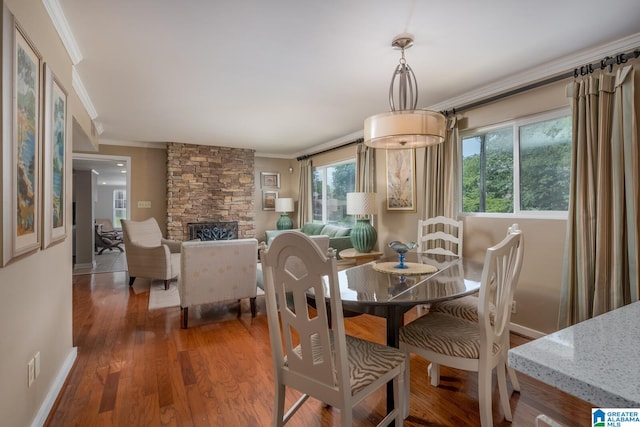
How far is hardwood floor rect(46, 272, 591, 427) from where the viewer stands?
1.75m

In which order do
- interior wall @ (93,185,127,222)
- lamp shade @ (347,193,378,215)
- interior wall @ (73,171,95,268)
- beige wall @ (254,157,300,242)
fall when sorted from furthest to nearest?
interior wall @ (93,185,127,222)
beige wall @ (254,157,300,242)
interior wall @ (73,171,95,268)
lamp shade @ (347,193,378,215)

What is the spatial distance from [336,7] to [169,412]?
2.50 metres

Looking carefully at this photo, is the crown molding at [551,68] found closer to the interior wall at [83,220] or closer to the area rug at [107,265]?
the area rug at [107,265]

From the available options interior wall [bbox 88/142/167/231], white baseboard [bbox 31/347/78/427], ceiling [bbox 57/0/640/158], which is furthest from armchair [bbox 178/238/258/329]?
interior wall [bbox 88/142/167/231]

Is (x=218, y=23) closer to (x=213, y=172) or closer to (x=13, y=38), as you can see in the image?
(x=13, y=38)

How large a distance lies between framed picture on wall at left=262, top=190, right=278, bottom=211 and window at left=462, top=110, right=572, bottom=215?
14.6ft

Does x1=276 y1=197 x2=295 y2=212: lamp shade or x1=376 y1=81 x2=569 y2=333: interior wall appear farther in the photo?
x1=276 y1=197 x2=295 y2=212: lamp shade

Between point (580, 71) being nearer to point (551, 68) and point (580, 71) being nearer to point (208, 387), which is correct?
point (551, 68)

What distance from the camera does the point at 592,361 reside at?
1.94 feet

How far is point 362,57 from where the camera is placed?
2.49 meters

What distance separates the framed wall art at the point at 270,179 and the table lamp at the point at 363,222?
2994 mm

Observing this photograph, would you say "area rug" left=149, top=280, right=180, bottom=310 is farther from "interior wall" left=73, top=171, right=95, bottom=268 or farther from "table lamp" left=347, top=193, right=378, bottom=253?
"table lamp" left=347, top=193, right=378, bottom=253

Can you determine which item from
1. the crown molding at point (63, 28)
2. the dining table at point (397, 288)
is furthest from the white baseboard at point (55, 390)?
the crown molding at point (63, 28)

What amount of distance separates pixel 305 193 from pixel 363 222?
2.34 meters
